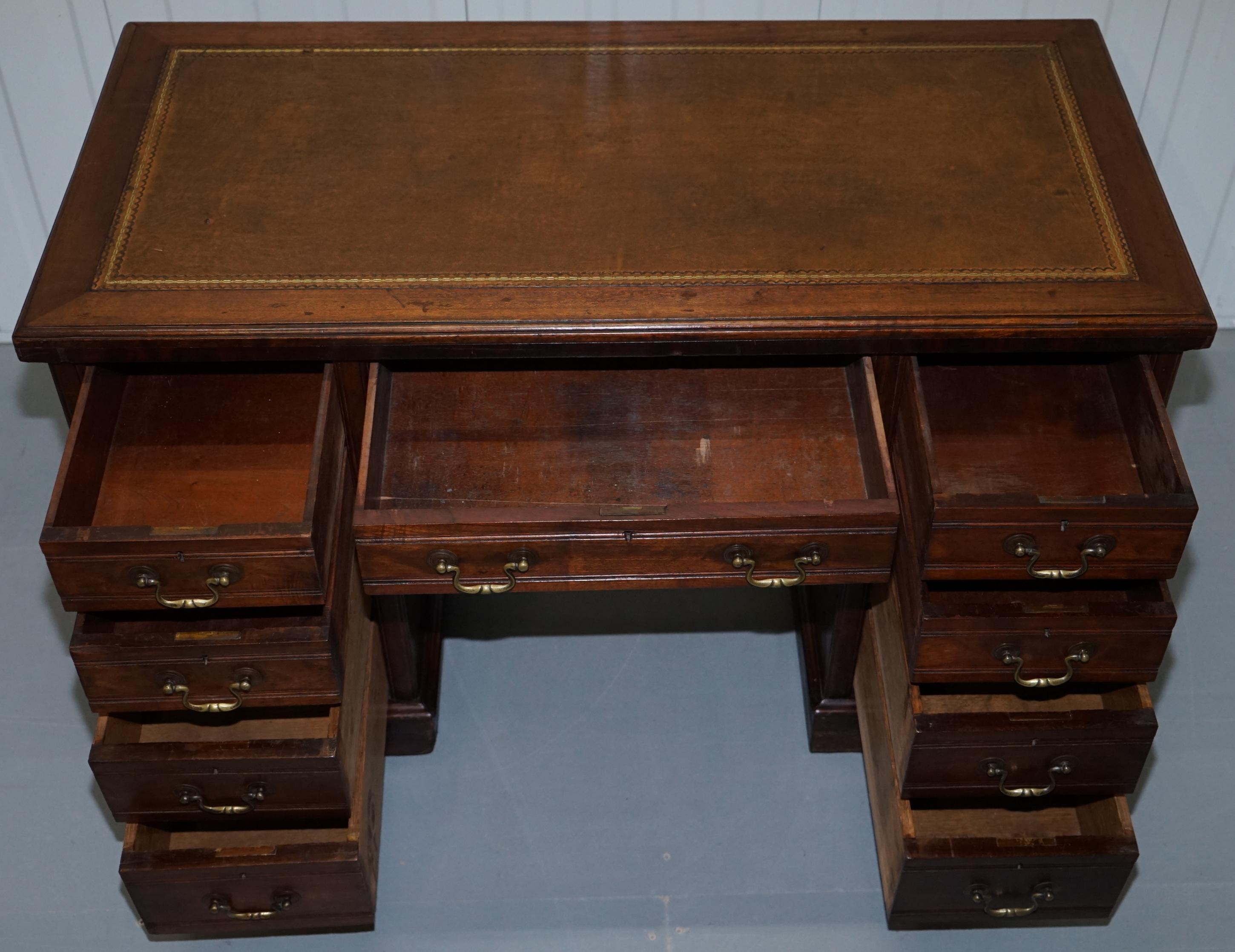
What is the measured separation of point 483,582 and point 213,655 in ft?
1.21

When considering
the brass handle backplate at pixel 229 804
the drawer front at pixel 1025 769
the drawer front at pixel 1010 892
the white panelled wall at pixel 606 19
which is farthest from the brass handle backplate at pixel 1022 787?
the white panelled wall at pixel 606 19

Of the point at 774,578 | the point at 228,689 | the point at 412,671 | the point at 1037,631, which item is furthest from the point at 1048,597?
the point at 228,689

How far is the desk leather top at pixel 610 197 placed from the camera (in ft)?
6.36

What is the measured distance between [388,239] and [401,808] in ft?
3.20

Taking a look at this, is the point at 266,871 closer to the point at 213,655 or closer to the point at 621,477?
the point at 213,655

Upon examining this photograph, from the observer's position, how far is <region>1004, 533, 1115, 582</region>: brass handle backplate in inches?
73.8

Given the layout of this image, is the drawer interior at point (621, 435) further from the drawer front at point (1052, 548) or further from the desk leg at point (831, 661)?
the desk leg at point (831, 661)

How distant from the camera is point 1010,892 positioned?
2156 millimetres

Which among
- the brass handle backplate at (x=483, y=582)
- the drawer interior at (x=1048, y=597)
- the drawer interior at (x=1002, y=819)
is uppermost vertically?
the brass handle backplate at (x=483, y=582)

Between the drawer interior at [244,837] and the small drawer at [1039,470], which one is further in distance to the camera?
the drawer interior at [244,837]

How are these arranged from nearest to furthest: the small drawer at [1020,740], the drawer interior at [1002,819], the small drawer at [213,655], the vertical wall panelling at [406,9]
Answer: the small drawer at [213,655]
the small drawer at [1020,740]
the drawer interior at [1002,819]
the vertical wall panelling at [406,9]

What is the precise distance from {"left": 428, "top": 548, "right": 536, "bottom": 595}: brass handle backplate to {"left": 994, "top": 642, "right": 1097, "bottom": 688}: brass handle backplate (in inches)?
26.1

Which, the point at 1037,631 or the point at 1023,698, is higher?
the point at 1037,631

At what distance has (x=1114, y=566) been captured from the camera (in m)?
1.90
